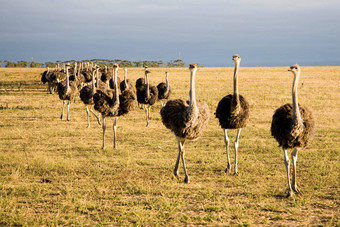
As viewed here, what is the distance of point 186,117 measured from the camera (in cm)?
823

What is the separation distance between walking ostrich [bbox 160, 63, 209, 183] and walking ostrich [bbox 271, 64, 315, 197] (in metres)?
1.56

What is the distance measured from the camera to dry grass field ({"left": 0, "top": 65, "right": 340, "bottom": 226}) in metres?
6.51

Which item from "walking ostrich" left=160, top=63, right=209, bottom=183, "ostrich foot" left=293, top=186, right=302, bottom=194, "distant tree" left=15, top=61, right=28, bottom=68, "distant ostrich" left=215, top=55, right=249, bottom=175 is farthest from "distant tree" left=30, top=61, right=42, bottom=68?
"ostrich foot" left=293, top=186, right=302, bottom=194

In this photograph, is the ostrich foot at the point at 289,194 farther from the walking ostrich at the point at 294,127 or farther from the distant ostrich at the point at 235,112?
the distant ostrich at the point at 235,112

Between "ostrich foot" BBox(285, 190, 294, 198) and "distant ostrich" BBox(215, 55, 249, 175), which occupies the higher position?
"distant ostrich" BBox(215, 55, 249, 175)

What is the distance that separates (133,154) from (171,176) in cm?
236

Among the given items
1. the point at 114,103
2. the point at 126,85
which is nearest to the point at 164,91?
the point at 126,85

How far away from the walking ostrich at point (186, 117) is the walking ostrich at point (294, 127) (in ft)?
5.13

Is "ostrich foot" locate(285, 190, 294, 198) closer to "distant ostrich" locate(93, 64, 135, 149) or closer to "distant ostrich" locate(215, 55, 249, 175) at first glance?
"distant ostrich" locate(215, 55, 249, 175)

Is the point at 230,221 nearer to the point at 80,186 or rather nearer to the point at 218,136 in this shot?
the point at 80,186

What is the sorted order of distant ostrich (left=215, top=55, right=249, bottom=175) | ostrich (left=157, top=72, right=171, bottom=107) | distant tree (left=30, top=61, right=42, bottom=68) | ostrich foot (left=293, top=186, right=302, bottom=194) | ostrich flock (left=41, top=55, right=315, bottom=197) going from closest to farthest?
1. ostrich flock (left=41, top=55, right=315, bottom=197)
2. ostrich foot (left=293, top=186, right=302, bottom=194)
3. distant ostrich (left=215, top=55, right=249, bottom=175)
4. ostrich (left=157, top=72, right=171, bottom=107)
5. distant tree (left=30, top=61, right=42, bottom=68)

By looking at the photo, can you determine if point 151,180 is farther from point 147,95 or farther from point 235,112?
point 147,95

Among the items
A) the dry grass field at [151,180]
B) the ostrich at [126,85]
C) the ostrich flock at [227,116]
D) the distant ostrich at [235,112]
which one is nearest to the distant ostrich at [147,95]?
the ostrich at [126,85]

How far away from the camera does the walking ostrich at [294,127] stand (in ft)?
23.6
